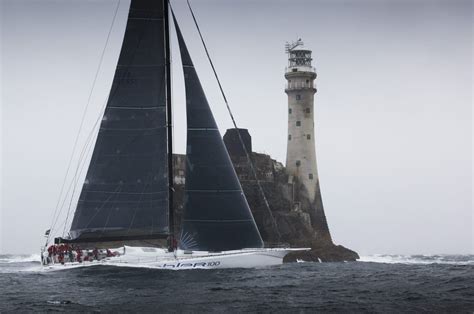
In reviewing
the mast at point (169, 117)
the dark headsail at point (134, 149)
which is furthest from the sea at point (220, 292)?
the mast at point (169, 117)

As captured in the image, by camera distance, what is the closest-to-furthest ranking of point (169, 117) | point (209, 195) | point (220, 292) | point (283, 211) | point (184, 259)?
point (220, 292), point (184, 259), point (209, 195), point (169, 117), point (283, 211)

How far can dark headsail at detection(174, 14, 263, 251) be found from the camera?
34.1 meters

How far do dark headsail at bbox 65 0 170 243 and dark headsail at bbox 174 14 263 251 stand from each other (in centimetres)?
178

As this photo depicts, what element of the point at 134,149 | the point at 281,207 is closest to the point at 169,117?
the point at 134,149

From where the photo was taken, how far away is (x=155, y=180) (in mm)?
35969

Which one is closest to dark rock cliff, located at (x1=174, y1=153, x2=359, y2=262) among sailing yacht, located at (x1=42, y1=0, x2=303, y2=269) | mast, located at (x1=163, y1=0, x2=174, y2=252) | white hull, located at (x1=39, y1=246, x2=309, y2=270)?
mast, located at (x1=163, y1=0, x2=174, y2=252)

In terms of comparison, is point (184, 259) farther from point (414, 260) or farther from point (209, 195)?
point (414, 260)

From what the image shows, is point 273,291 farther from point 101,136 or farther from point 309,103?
point 309,103

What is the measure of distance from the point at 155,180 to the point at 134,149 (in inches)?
82.6

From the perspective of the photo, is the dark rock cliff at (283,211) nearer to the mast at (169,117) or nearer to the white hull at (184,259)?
the mast at (169,117)

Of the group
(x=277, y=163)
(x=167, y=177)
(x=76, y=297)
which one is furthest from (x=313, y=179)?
(x=76, y=297)

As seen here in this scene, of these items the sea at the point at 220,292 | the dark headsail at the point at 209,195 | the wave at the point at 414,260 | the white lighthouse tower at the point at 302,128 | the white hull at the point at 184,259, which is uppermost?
the white lighthouse tower at the point at 302,128

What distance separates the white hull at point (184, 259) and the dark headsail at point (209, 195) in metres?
0.44

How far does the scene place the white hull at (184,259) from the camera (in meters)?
33.5
